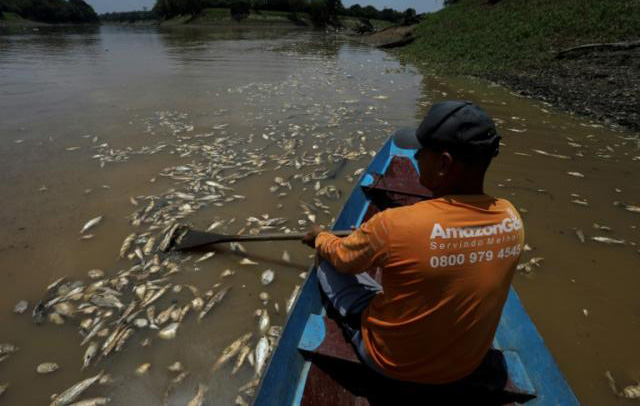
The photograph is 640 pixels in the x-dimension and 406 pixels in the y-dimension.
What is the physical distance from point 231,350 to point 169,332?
0.76 meters

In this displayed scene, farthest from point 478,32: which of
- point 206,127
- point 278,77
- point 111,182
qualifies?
point 111,182

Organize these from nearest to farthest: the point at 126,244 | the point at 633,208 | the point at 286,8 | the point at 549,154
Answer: the point at 126,244 → the point at 633,208 → the point at 549,154 → the point at 286,8

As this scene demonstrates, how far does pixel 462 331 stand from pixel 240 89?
14017 mm

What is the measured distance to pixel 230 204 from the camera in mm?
5980

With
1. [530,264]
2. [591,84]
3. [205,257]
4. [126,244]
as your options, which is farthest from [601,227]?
[591,84]

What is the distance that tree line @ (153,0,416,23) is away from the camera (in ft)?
267

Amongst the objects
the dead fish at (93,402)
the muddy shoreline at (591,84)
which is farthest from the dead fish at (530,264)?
the muddy shoreline at (591,84)

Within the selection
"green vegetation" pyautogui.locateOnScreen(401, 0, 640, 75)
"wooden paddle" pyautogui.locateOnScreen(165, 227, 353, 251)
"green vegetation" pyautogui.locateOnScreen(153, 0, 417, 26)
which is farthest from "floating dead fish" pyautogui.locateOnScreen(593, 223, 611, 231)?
"green vegetation" pyautogui.locateOnScreen(153, 0, 417, 26)

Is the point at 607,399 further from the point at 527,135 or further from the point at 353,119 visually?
the point at 353,119

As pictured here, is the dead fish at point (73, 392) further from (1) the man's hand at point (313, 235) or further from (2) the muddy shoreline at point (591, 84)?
(2) the muddy shoreline at point (591, 84)

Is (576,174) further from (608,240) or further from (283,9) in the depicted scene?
(283,9)

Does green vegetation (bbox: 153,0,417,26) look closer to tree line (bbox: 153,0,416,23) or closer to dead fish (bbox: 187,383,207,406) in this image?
tree line (bbox: 153,0,416,23)

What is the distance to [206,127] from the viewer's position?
9.48 metres

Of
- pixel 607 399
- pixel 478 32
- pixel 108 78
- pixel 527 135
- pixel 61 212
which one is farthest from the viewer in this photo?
pixel 478 32
